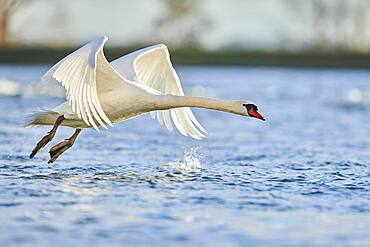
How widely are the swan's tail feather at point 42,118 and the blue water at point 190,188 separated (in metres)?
0.63

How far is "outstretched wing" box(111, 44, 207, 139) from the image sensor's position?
15.4 m

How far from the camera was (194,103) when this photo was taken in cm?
1399

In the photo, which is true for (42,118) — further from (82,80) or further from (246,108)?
(246,108)

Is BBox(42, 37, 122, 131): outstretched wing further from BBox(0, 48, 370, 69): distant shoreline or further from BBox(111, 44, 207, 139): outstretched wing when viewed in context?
BBox(0, 48, 370, 69): distant shoreline

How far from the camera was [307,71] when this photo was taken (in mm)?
60312

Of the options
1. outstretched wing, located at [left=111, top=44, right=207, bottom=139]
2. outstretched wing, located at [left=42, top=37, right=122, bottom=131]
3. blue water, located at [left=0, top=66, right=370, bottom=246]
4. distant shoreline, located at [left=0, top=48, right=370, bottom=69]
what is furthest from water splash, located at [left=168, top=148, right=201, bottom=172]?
distant shoreline, located at [left=0, top=48, right=370, bottom=69]

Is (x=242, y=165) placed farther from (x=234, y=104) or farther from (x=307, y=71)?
(x=307, y=71)

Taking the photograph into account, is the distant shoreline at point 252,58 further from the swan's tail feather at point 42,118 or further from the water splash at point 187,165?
the swan's tail feather at point 42,118

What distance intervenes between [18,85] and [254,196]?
24521 millimetres

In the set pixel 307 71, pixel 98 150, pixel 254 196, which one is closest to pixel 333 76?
pixel 307 71

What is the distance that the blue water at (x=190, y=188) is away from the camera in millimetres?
10141

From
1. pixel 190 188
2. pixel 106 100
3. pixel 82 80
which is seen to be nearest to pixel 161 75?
pixel 106 100

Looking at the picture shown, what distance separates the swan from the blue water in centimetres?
66

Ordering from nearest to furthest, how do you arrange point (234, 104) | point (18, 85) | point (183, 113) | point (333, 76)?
point (234, 104), point (183, 113), point (18, 85), point (333, 76)
